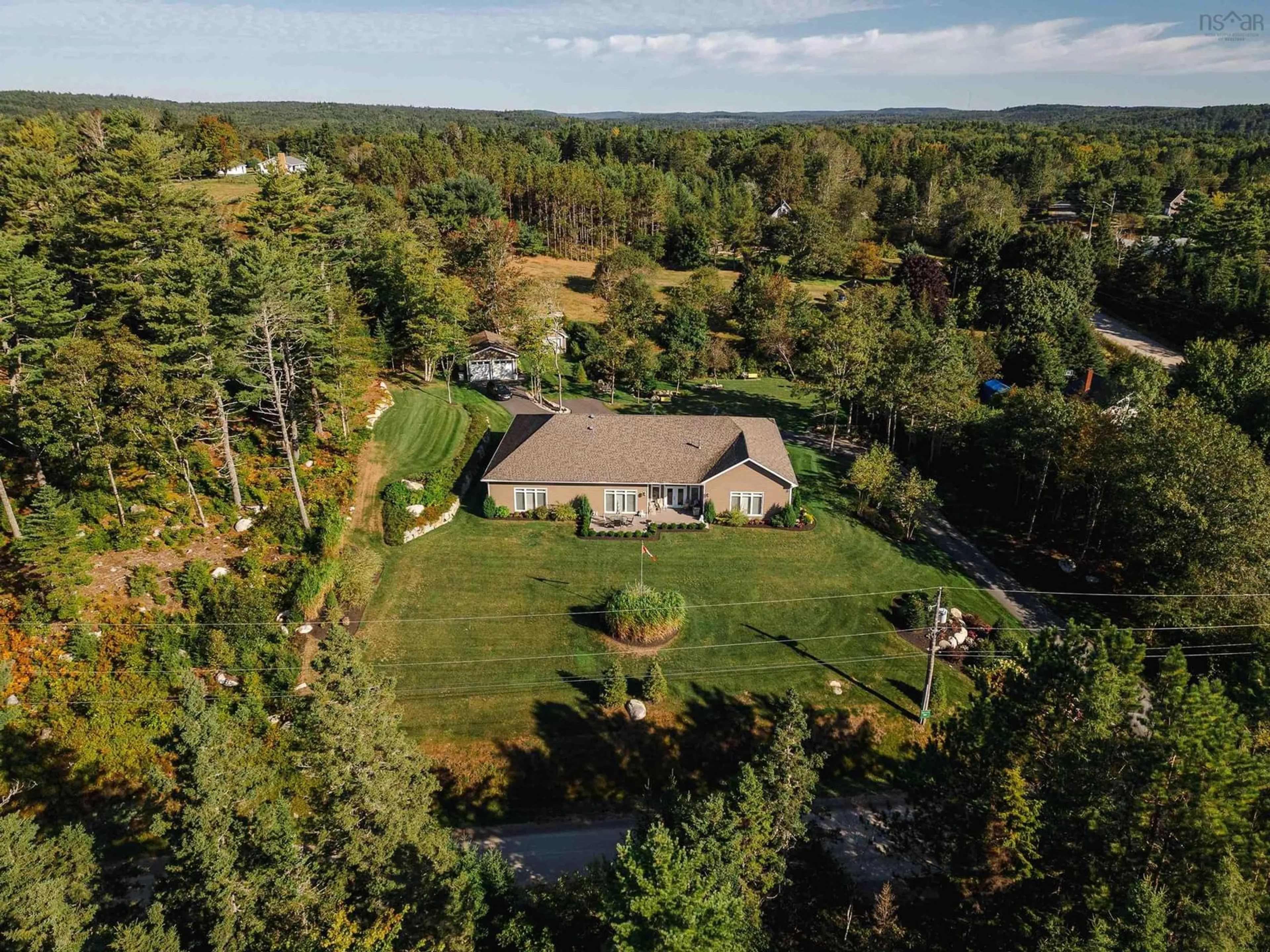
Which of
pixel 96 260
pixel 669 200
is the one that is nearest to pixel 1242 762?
pixel 96 260

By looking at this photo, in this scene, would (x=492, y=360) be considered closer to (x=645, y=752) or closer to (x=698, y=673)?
(x=698, y=673)

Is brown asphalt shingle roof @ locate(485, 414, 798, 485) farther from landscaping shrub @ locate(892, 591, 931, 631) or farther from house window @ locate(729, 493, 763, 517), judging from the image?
landscaping shrub @ locate(892, 591, 931, 631)

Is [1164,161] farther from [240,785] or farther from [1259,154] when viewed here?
[240,785]

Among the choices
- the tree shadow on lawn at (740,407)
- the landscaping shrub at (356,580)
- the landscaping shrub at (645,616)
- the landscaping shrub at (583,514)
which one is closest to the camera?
the landscaping shrub at (645,616)

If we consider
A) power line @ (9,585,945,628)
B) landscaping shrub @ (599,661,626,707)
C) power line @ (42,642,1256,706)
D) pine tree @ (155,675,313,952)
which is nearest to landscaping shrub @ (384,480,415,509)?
power line @ (9,585,945,628)

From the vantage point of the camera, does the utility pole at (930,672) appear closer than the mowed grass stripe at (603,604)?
Yes

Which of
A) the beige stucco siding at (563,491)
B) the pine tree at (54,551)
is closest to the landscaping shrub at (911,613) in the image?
the beige stucco siding at (563,491)

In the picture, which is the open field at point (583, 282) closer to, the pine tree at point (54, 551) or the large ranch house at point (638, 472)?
the large ranch house at point (638, 472)
